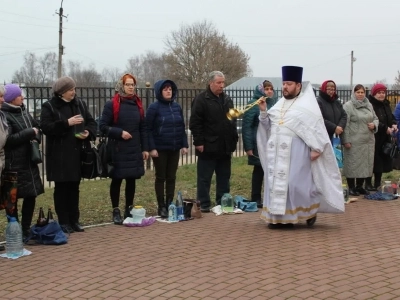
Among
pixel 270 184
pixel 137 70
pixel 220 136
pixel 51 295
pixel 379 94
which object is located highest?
pixel 137 70

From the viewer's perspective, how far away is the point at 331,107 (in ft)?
31.6

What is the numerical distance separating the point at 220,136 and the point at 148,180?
14.1ft

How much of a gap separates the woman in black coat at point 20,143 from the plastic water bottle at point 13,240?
0.33m

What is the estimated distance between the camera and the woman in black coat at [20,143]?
21.4ft

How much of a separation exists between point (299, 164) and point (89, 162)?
8.09 feet

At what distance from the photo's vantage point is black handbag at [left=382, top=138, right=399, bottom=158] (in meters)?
10.4

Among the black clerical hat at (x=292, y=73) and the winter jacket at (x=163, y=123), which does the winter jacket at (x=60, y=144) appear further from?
the black clerical hat at (x=292, y=73)

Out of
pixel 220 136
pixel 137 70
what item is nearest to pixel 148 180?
pixel 220 136

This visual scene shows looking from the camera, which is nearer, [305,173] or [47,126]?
[47,126]

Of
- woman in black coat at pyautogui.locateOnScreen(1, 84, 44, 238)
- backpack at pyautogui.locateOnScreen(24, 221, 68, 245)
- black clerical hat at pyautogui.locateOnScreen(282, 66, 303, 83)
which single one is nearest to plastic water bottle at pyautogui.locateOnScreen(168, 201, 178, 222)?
backpack at pyautogui.locateOnScreen(24, 221, 68, 245)

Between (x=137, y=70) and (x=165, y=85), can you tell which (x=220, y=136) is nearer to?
(x=165, y=85)

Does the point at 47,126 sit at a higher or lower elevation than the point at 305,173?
higher

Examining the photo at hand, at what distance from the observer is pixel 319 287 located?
5.07 meters

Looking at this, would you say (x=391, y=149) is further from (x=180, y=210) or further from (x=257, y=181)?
(x=180, y=210)
